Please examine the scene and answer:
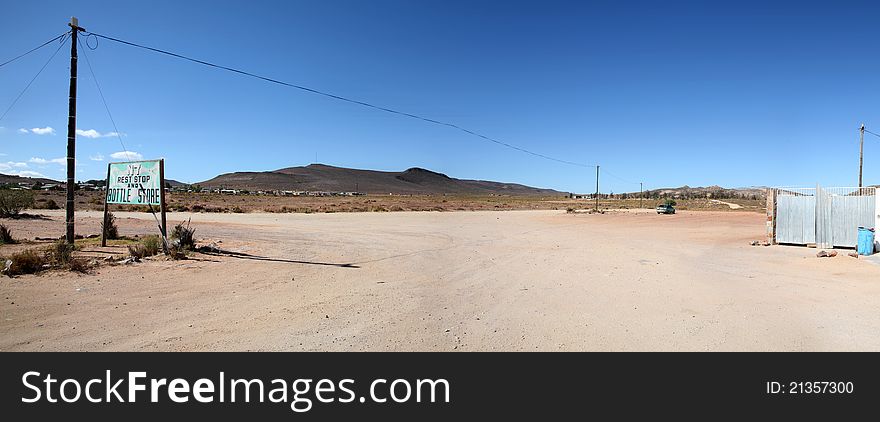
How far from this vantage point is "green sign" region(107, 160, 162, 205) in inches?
568

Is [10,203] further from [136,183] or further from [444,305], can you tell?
[444,305]

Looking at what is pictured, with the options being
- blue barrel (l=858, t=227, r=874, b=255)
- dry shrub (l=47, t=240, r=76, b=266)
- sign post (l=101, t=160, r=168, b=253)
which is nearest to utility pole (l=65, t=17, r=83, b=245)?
sign post (l=101, t=160, r=168, b=253)

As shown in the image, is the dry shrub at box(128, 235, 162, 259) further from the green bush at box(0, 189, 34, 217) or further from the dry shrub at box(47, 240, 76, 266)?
the green bush at box(0, 189, 34, 217)

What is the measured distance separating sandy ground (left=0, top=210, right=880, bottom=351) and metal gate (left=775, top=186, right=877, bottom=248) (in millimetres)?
4904

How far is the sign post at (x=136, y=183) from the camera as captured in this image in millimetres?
14281

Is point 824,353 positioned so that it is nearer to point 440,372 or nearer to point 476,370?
point 476,370

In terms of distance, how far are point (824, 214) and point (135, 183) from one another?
24057mm

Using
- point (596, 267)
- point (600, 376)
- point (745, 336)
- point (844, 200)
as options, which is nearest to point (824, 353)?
point (745, 336)

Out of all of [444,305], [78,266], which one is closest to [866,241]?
[444,305]

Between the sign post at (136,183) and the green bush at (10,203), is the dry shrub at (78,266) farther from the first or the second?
the green bush at (10,203)

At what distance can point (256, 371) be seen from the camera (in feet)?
16.5

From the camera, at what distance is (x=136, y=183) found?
49.2ft

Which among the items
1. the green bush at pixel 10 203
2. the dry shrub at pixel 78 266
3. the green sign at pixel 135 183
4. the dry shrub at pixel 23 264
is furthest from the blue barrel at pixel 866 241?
the green bush at pixel 10 203

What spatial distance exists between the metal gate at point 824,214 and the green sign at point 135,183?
22.5 metres
